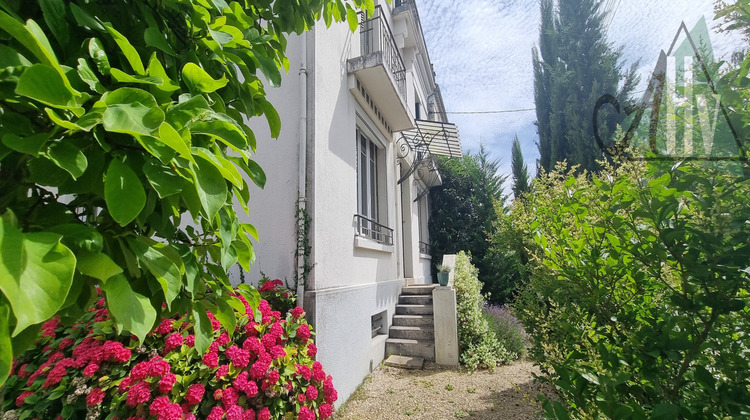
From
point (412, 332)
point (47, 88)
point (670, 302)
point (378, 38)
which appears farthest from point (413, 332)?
point (47, 88)

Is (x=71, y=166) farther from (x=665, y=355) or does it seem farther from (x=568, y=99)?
(x=568, y=99)

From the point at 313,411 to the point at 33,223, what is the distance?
298 centimetres

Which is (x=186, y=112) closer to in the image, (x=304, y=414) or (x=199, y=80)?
(x=199, y=80)

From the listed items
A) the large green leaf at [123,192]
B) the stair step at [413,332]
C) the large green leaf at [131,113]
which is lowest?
the stair step at [413,332]

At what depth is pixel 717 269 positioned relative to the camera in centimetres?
112

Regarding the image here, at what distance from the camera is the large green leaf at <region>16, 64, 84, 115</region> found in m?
0.55

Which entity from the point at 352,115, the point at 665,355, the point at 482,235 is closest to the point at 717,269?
the point at 665,355

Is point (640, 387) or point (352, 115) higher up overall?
point (352, 115)

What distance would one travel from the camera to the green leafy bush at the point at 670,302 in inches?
42.9

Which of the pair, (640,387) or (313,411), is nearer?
(640,387)

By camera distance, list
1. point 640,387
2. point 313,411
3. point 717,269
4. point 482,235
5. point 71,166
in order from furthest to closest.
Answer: point 482,235 < point 313,411 < point 640,387 < point 717,269 < point 71,166

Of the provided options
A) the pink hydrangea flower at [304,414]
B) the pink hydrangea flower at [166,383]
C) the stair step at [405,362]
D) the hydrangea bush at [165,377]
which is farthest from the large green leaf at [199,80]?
the stair step at [405,362]

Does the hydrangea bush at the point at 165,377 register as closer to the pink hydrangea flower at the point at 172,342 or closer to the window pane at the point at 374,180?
the pink hydrangea flower at the point at 172,342

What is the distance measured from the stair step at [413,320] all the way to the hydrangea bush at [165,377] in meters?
3.81
